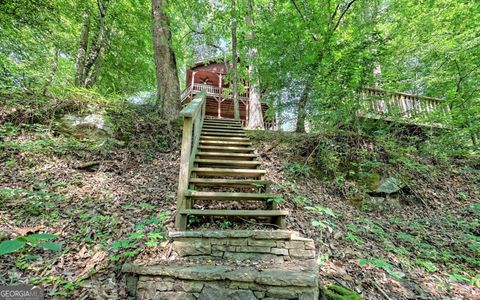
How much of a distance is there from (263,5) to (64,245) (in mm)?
8854

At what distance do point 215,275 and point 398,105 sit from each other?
6.64 meters

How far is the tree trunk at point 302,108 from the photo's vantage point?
5.57 meters

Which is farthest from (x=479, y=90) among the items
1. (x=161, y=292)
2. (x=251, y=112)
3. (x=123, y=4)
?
(x=123, y=4)

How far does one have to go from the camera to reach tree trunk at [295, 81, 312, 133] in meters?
5.57

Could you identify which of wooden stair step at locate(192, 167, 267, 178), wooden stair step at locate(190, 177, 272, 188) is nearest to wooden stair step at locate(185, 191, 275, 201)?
wooden stair step at locate(190, 177, 272, 188)

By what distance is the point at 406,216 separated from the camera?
4.09 metres

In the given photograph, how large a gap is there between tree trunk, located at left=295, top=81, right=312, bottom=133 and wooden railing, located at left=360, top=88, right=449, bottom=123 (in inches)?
46.8

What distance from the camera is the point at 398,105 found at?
6262 millimetres

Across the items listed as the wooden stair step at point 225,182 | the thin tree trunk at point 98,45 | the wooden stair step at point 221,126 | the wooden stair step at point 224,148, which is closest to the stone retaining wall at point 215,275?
the wooden stair step at point 225,182

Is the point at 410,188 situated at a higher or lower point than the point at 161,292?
higher

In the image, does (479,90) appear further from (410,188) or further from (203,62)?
(203,62)

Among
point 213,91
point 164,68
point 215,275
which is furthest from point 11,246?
point 213,91

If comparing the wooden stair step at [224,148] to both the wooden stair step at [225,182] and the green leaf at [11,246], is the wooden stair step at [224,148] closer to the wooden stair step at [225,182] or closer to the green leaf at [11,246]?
the wooden stair step at [225,182]

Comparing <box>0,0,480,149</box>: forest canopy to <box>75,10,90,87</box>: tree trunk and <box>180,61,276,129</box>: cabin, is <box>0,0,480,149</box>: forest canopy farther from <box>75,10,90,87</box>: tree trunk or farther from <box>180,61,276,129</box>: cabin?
<box>180,61,276,129</box>: cabin
